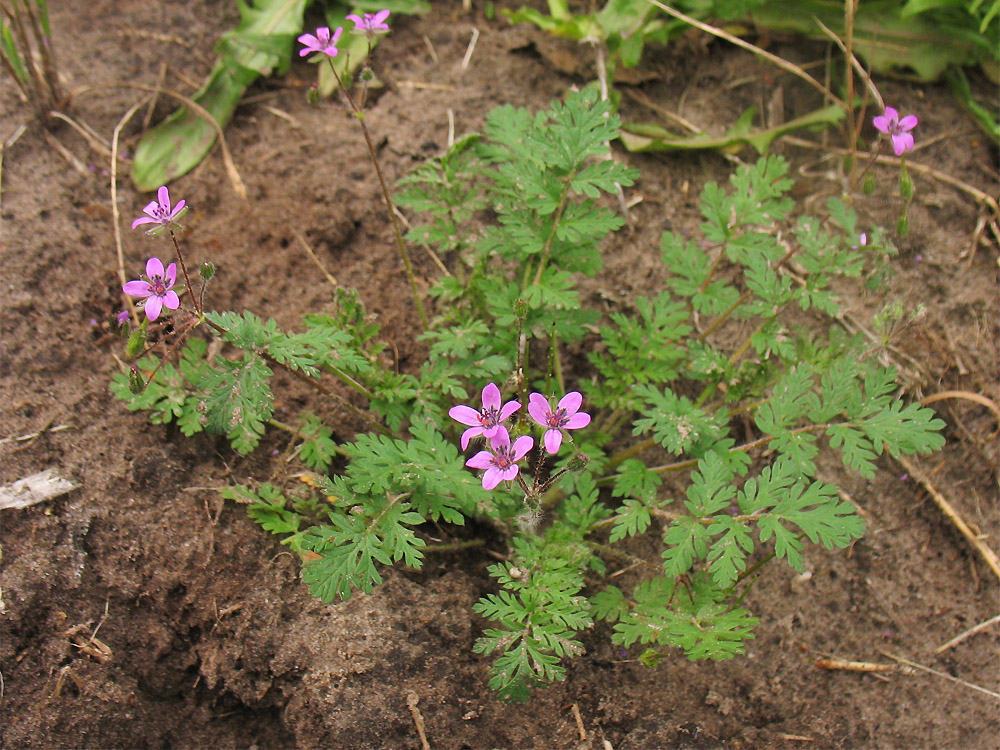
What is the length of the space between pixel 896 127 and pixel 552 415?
1.93m

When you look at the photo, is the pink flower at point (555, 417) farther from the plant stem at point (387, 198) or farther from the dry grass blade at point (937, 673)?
the dry grass blade at point (937, 673)

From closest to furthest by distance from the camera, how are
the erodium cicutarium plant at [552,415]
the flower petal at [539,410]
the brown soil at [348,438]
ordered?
1. the flower petal at [539,410]
2. the erodium cicutarium plant at [552,415]
3. the brown soil at [348,438]

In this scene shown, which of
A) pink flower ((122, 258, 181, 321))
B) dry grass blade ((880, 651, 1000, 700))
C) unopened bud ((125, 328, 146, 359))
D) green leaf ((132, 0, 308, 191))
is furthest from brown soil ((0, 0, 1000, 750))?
pink flower ((122, 258, 181, 321))

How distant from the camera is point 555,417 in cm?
221

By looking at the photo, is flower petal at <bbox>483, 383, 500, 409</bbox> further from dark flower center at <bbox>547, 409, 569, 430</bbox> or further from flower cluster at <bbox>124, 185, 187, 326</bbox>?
flower cluster at <bbox>124, 185, 187, 326</bbox>

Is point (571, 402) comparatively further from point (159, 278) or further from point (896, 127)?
point (896, 127)

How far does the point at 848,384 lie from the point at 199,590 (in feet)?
7.90

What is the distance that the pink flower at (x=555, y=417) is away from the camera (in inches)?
84.3

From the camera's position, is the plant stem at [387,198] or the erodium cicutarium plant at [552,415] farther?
the plant stem at [387,198]

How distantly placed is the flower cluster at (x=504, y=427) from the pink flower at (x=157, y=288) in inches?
35.6

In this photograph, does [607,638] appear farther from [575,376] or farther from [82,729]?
[82,729]

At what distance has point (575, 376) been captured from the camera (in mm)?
3283

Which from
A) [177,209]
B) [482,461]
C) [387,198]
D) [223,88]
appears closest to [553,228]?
[387,198]

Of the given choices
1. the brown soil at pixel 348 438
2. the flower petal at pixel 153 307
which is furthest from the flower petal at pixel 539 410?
the flower petal at pixel 153 307
